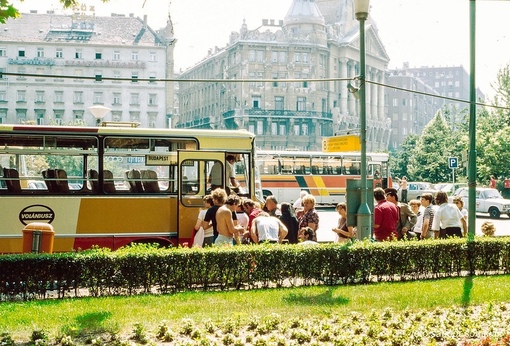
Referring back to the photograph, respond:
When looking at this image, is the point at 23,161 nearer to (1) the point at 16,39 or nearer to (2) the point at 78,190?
(2) the point at 78,190

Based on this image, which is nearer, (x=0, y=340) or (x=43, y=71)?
(x=0, y=340)

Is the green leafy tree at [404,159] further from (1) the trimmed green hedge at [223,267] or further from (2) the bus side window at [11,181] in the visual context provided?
(2) the bus side window at [11,181]

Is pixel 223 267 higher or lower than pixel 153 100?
lower

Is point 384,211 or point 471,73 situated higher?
point 471,73

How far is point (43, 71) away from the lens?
93.9m

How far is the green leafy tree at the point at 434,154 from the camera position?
71688 millimetres

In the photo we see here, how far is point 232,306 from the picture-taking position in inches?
406

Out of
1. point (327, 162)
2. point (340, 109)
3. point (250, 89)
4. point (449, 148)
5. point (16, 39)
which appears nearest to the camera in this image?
point (327, 162)

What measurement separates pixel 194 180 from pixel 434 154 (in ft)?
198

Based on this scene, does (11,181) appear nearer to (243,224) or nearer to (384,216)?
(243,224)

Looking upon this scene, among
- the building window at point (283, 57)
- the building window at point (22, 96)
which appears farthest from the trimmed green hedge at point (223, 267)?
the building window at point (283, 57)

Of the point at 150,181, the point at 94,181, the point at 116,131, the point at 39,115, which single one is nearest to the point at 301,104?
the point at 39,115

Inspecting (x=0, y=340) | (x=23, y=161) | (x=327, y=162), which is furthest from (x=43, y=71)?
(x=0, y=340)

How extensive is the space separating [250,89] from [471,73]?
92905 millimetres
